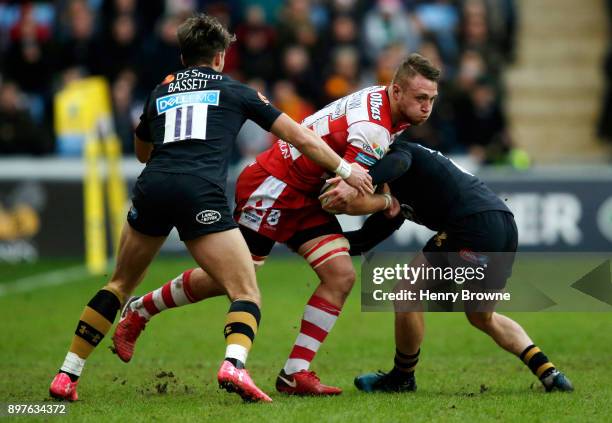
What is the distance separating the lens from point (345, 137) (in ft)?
26.9

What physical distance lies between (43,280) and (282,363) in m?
6.63

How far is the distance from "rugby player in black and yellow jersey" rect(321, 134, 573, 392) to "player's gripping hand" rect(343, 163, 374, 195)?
13cm

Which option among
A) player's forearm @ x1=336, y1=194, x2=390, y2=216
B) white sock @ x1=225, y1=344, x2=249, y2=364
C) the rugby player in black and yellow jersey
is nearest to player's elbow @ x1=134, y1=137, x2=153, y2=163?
the rugby player in black and yellow jersey

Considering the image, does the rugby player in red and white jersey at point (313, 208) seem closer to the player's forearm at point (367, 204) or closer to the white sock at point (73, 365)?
the player's forearm at point (367, 204)

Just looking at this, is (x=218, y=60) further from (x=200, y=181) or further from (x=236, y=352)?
(x=236, y=352)

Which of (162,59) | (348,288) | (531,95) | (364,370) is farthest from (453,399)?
(531,95)

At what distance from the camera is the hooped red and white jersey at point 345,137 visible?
313 inches

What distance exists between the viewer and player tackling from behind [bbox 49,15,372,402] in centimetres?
749

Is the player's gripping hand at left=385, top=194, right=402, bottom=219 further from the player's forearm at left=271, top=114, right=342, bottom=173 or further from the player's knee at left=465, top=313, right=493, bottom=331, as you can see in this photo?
the player's knee at left=465, top=313, right=493, bottom=331

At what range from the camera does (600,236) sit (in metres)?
17.1

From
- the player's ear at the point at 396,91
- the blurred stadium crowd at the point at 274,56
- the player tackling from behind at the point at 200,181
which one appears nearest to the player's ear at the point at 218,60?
the player tackling from behind at the point at 200,181

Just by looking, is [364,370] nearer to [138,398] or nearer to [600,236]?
[138,398]

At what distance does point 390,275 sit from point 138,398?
232cm

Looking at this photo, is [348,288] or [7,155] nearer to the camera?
[348,288]
